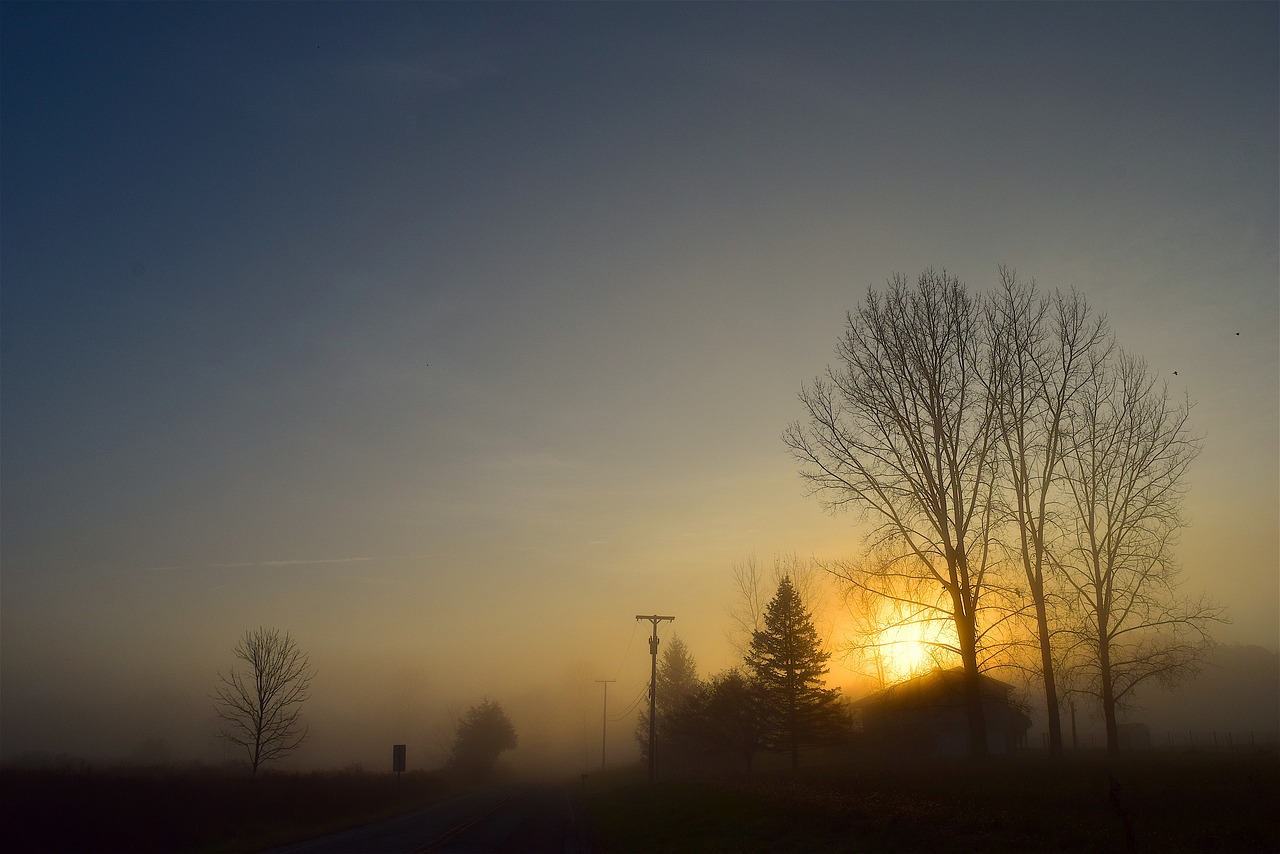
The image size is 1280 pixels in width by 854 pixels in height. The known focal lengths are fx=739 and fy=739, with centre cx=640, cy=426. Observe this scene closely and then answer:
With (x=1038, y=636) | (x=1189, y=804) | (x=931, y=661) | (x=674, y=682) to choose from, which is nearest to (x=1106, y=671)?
(x=1038, y=636)

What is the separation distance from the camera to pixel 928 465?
944 inches

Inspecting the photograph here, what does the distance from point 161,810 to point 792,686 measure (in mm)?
30981

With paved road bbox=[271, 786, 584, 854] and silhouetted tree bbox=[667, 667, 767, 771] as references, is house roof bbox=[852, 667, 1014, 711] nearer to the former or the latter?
silhouetted tree bbox=[667, 667, 767, 771]

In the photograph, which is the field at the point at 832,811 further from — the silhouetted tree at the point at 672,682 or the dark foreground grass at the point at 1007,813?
the silhouetted tree at the point at 672,682

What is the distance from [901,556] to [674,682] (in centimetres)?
7300

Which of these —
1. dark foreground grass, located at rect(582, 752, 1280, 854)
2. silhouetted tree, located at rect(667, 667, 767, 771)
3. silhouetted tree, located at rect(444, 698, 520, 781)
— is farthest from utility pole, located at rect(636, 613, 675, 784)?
silhouetted tree, located at rect(444, 698, 520, 781)

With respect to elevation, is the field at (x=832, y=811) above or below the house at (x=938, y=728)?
above

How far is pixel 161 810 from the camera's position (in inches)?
1137

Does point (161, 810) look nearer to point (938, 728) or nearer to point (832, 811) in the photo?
point (832, 811)

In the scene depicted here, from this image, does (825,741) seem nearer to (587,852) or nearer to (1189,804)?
(587,852)

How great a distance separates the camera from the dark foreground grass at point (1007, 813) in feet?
41.0

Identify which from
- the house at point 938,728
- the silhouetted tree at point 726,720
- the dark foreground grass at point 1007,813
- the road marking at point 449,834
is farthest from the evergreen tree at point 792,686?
the dark foreground grass at point 1007,813

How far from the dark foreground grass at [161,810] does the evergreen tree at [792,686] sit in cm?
2194

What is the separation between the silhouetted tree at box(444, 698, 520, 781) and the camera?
101812 mm
